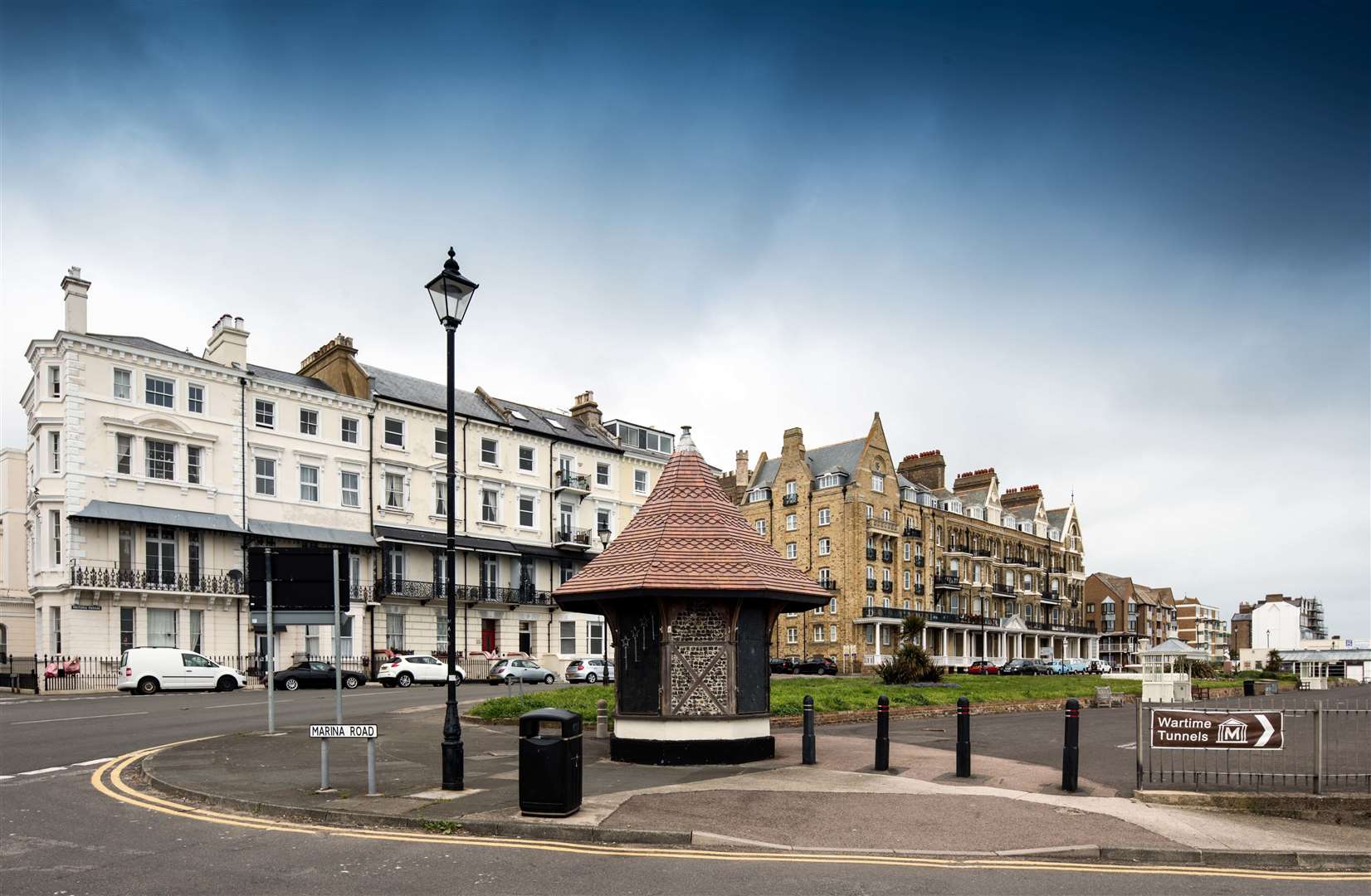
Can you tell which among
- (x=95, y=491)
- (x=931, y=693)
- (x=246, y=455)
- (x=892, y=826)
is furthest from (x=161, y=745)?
(x=246, y=455)

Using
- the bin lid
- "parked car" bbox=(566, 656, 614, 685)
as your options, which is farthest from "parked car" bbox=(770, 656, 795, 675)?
the bin lid

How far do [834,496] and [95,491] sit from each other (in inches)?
1815

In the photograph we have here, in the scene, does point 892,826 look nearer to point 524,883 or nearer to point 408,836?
point 524,883

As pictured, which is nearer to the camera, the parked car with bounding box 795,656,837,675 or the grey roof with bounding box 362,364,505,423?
the grey roof with bounding box 362,364,505,423

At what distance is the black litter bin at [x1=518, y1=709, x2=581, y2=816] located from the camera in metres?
10.6

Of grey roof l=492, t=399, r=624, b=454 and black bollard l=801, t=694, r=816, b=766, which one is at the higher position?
grey roof l=492, t=399, r=624, b=454

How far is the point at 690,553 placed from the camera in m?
15.6

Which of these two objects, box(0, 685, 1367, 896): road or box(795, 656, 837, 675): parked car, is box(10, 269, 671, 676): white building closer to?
box(795, 656, 837, 675): parked car

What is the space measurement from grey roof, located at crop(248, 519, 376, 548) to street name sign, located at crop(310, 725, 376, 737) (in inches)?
1391

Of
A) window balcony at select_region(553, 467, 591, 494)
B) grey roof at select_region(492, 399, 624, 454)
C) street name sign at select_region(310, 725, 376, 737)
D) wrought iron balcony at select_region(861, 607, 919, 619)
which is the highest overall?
grey roof at select_region(492, 399, 624, 454)

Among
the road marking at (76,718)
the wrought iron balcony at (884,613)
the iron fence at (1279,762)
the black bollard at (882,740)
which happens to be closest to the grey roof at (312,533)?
the road marking at (76,718)

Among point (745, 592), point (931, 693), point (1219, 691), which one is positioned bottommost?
point (1219, 691)

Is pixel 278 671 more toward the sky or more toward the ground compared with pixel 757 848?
more toward the ground

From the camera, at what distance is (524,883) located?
8312 millimetres
